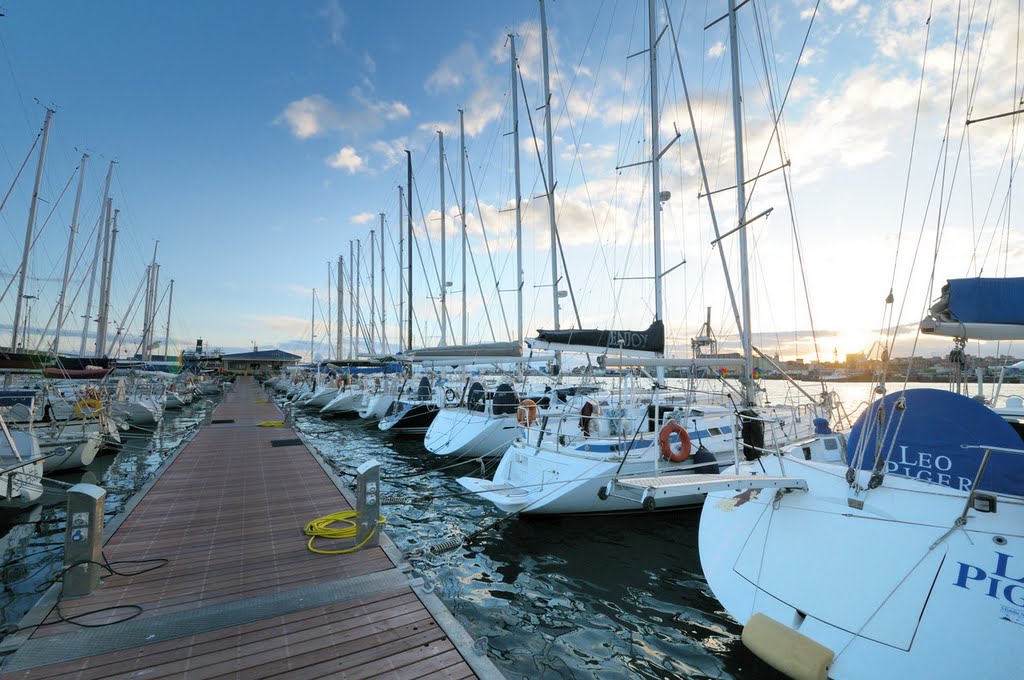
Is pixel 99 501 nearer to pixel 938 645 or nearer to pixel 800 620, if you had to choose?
pixel 800 620

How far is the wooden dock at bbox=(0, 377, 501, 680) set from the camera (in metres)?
4.05

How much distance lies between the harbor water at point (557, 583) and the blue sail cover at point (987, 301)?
6.23ft

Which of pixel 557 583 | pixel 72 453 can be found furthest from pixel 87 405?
pixel 557 583

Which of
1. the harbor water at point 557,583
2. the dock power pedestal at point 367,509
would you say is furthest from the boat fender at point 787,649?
the dock power pedestal at point 367,509

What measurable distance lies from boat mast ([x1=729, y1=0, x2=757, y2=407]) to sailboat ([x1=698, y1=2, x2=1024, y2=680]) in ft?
21.0

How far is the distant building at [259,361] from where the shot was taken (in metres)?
106

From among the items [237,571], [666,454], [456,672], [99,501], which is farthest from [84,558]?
[666,454]

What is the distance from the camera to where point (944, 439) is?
4.27 metres

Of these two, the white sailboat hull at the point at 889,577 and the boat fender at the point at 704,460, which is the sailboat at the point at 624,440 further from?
the white sailboat hull at the point at 889,577

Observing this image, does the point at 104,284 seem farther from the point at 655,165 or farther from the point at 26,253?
the point at 655,165

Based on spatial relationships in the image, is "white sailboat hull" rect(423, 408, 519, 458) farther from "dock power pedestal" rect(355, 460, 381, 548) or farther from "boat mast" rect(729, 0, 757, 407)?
"dock power pedestal" rect(355, 460, 381, 548)

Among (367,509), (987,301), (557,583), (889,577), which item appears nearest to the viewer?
(889,577)

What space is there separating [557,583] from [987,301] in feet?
21.0

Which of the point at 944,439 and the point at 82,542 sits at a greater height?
the point at 944,439
